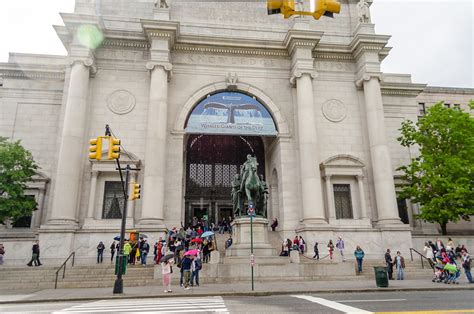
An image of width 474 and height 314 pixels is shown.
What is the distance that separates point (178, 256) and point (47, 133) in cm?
1685

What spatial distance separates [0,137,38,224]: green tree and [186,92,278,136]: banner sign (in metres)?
11.7

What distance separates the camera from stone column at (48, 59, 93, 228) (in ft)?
74.5

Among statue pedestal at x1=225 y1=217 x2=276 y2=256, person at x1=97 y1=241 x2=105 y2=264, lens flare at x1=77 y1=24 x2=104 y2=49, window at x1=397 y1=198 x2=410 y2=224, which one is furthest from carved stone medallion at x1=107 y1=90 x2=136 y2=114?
window at x1=397 y1=198 x2=410 y2=224

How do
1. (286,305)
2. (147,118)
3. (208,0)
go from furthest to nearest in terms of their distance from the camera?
(208,0)
(147,118)
(286,305)

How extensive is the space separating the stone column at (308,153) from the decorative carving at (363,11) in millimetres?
7943

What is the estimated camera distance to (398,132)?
105 ft

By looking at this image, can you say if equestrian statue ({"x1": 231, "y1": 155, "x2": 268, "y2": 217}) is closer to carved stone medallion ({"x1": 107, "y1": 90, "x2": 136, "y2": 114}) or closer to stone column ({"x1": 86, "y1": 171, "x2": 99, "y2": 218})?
stone column ({"x1": 86, "y1": 171, "x2": 99, "y2": 218})

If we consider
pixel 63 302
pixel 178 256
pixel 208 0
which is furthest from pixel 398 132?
pixel 63 302

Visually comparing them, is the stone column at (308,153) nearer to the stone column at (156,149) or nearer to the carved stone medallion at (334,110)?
the carved stone medallion at (334,110)

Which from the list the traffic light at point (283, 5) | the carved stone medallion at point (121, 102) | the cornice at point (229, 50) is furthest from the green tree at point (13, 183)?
the traffic light at point (283, 5)

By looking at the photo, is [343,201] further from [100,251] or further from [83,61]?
[83,61]

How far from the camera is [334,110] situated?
96.3 feet

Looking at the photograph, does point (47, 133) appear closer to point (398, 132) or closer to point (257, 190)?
point (257, 190)

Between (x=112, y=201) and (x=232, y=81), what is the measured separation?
1369 centimetres
